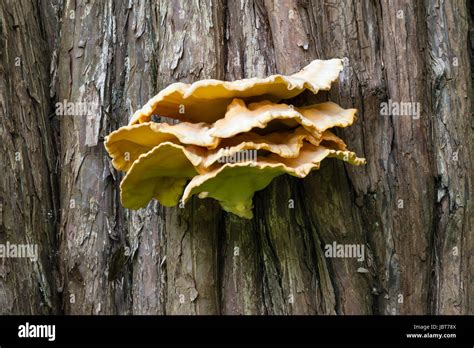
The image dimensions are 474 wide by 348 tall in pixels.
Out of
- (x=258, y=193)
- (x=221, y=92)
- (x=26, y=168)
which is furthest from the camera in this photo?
(x=26, y=168)

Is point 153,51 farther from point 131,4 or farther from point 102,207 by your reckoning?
point 102,207

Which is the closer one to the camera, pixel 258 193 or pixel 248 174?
pixel 248 174

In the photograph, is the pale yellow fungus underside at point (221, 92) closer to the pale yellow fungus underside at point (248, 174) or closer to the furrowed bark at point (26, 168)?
the pale yellow fungus underside at point (248, 174)

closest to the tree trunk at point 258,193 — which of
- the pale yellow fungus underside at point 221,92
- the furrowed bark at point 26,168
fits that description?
the furrowed bark at point 26,168

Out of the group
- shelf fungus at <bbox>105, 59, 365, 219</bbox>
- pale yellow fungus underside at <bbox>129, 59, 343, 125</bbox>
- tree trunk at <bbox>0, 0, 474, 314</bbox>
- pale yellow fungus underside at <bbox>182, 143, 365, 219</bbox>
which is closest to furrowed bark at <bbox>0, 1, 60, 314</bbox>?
tree trunk at <bbox>0, 0, 474, 314</bbox>

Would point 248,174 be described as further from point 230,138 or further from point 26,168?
point 26,168

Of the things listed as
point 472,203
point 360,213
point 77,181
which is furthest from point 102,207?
point 472,203

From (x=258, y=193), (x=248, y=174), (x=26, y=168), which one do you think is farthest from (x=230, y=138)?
(x=26, y=168)

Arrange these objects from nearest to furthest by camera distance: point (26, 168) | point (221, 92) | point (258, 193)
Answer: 1. point (221, 92)
2. point (258, 193)
3. point (26, 168)
